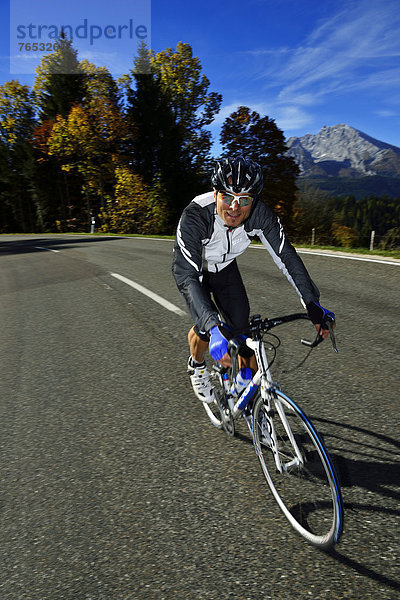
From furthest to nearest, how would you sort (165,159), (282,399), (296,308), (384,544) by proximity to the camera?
1. (165,159)
2. (296,308)
3. (282,399)
4. (384,544)

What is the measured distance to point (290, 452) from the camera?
2.26 metres

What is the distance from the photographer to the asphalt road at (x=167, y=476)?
1.91 metres

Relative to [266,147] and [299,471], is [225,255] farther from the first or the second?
[266,147]

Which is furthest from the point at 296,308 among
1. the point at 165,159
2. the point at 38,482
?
the point at 165,159

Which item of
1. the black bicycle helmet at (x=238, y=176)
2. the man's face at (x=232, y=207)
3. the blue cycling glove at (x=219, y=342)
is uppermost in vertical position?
the black bicycle helmet at (x=238, y=176)

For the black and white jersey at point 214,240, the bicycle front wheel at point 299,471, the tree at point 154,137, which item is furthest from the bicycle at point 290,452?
the tree at point 154,137

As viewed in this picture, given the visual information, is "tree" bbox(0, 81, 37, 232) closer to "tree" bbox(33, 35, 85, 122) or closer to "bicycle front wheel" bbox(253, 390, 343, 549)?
"tree" bbox(33, 35, 85, 122)

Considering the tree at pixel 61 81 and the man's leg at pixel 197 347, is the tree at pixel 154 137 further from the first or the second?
the man's leg at pixel 197 347

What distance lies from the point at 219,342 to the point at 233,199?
90 cm

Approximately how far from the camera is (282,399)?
7.17 feet

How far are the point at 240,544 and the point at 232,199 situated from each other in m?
1.79

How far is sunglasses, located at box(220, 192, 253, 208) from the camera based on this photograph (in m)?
2.59

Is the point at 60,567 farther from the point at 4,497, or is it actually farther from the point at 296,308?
the point at 296,308

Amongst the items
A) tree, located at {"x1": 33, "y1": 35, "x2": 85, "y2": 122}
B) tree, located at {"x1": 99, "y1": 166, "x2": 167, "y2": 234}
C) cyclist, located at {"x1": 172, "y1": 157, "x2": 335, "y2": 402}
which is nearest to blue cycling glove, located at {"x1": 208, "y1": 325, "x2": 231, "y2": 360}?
cyclist, located at {"x1": 172, "y1": 157, "x2": 335, "y2": 402}
